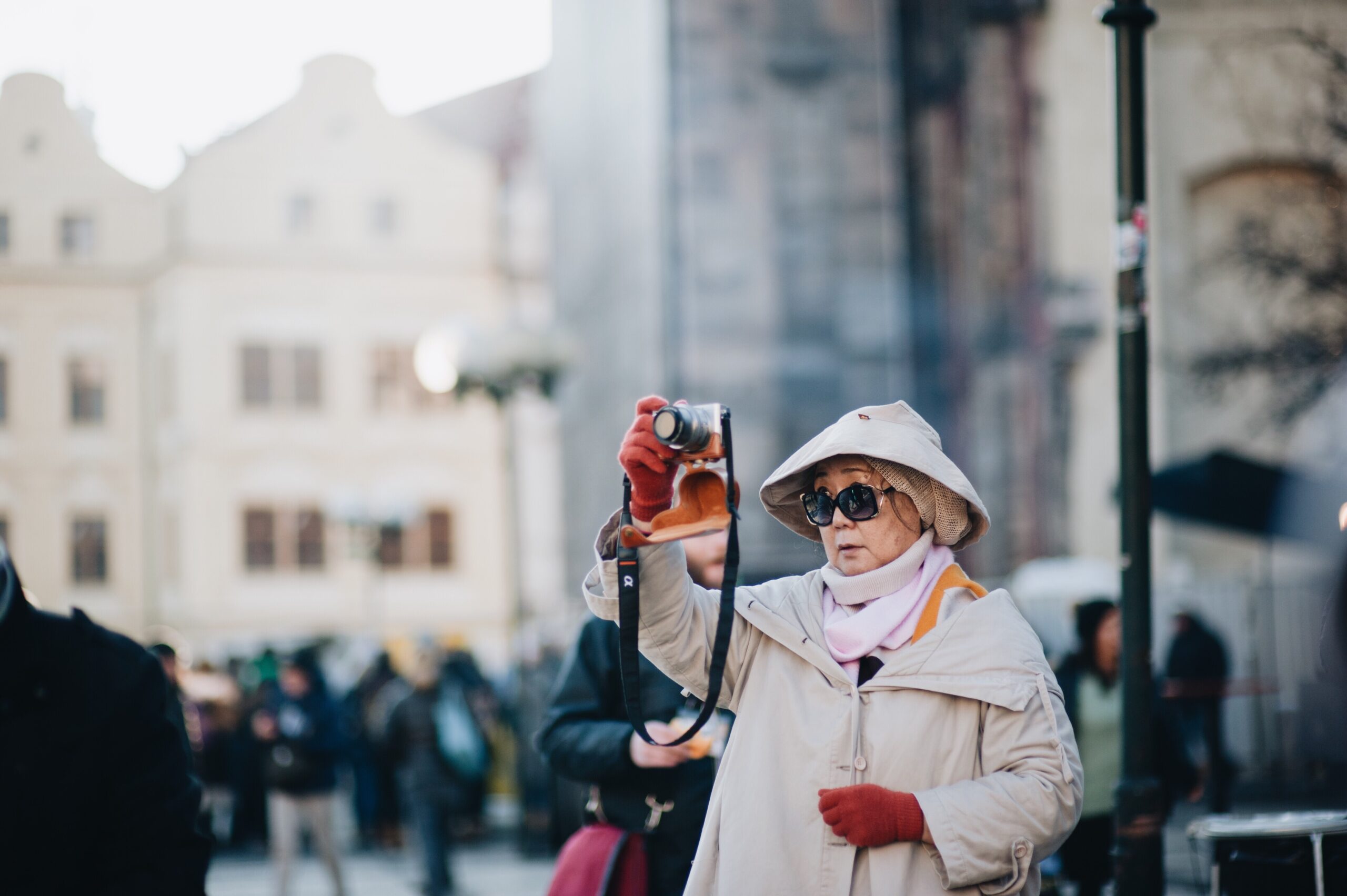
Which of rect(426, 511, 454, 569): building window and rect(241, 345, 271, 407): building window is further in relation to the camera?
rect(426, 511, 454, 569): building window

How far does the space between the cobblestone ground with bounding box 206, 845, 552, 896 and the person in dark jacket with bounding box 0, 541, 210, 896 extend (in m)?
8.22

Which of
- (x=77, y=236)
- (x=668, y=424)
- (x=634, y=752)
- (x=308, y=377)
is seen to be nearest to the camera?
(x=668, y=424)

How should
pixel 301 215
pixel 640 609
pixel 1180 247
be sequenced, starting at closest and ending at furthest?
pixel 640 609, pixel 1180 247, pixel 301 215

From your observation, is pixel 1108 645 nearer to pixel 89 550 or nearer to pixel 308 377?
pixel 89 550

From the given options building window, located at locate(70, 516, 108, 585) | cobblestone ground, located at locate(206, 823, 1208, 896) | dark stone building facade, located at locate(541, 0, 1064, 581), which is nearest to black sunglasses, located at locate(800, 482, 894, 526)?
cobblestone ground, located at locate(206, 823, 1208, 896)

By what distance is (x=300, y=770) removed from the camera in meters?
10.7

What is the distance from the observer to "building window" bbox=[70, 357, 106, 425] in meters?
34.3

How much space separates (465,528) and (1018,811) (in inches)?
1573

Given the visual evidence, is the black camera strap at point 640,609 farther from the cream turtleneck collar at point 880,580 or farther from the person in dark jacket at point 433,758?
the person in dark jacket at point 433,758

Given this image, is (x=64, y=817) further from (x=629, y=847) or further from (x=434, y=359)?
(x=434, y=359)

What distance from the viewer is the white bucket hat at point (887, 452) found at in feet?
10.9

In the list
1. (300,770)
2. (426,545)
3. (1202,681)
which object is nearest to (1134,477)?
(300,770)

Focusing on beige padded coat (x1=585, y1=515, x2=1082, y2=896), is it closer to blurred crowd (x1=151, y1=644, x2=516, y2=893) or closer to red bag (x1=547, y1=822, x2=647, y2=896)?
red bag (x1=547, y1=822, x2=647, y2=896)

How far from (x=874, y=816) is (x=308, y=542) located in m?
38.9
